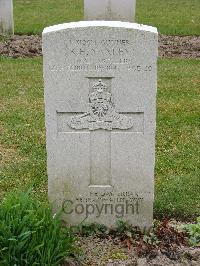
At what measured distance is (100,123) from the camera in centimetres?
450

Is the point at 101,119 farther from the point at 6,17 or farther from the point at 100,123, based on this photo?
the point at 6,17

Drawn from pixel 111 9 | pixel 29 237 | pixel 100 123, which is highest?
pixel 111 9

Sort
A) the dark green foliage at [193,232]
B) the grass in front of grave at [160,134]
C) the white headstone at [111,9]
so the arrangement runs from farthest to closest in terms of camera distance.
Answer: the white headstone at [111,9]
the grass in front of grave at [160,134]
the dark green foliage at [193,232]

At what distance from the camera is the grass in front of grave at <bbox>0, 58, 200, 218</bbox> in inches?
221

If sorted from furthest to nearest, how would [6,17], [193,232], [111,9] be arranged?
[6,17] → [111,9] → [193,232]

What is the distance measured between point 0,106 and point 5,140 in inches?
55.6

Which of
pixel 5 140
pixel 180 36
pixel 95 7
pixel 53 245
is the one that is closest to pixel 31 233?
pixel 53 245

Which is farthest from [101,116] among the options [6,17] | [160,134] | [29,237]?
[6,17]

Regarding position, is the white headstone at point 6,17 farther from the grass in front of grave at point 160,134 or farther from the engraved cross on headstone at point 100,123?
the engraved cross on headstone at point 100,123

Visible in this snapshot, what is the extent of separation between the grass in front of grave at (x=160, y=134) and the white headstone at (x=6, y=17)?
6.44 feet

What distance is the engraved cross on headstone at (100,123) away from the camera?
14.4 feet

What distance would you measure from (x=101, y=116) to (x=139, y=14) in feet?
38.6

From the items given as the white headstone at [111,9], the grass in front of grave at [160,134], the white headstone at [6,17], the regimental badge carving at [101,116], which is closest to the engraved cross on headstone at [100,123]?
the regimental badge carving at [101,116]

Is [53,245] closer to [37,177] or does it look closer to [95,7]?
[37,177]
